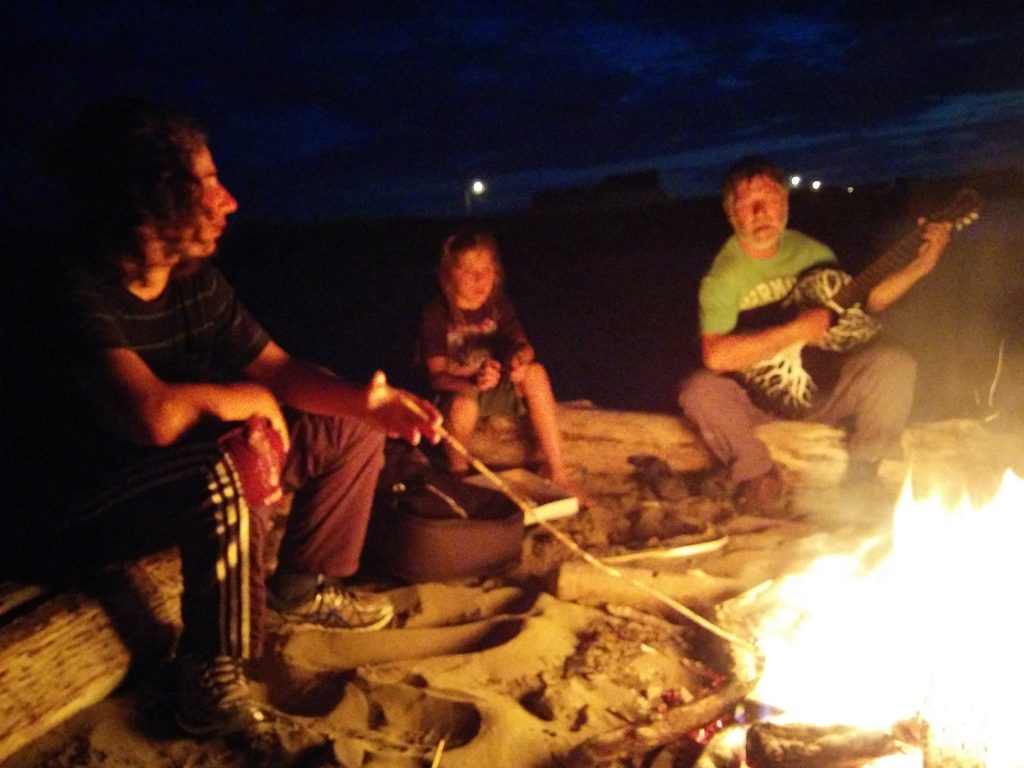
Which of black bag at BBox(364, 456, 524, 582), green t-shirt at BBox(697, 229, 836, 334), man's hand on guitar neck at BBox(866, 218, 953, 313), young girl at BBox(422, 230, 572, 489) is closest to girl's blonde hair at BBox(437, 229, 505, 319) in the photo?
young girl at BBox(422, 230, 572, 489)

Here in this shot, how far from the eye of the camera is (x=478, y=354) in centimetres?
476

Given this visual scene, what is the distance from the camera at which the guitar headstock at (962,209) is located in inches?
166

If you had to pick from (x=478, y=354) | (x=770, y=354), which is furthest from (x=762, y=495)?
(x=478, y=354)

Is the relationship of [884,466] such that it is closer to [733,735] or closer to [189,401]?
[733,735]

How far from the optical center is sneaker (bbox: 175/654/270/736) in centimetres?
241

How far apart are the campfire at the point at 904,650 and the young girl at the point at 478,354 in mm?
1726

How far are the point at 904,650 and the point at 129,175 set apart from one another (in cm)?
273

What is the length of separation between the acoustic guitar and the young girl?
43.7 inches

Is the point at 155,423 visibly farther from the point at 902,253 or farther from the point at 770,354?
the point at 902,253

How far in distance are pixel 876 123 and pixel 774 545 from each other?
30.2 feet

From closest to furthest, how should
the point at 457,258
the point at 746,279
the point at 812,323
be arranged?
1. the point at 812,323
2. the point at 746,279
3. the point at 457,258

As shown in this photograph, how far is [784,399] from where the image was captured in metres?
4.48

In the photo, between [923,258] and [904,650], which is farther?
[923,258]

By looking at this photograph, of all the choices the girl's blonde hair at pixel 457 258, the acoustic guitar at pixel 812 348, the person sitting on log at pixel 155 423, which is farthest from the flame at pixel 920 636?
the girl's blonde hair at pixel 457 258
